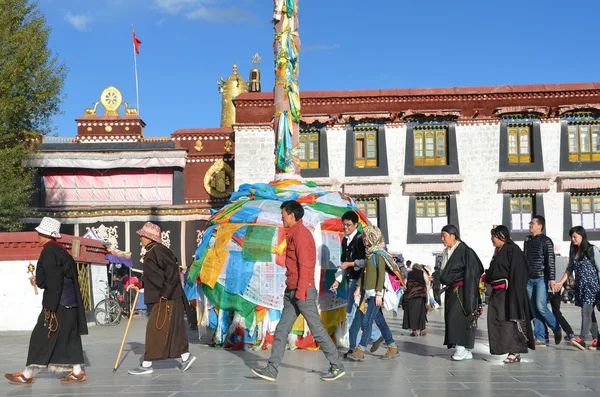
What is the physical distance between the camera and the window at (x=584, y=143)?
28.7 meters

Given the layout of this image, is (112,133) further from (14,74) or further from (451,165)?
(451,165)

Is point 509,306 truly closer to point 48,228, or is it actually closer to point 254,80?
point 48,228

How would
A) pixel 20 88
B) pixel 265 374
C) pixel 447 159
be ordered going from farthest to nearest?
pixel 447 159, pixel 20 88, pixel 265 374

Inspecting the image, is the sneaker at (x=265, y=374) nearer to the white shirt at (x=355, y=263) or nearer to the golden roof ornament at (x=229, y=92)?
the white shirt at (x=355, y=263)

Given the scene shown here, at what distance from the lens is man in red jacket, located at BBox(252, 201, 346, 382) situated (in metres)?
7.42

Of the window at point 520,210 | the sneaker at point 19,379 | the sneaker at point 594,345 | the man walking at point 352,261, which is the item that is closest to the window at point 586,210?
the window at point 520,210

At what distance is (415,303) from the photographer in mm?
13742

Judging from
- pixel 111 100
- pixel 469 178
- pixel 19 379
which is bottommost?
pixel 19 379

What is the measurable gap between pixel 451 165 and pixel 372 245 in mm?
20511

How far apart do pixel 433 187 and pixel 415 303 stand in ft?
50.8

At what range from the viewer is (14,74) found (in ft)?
73.0

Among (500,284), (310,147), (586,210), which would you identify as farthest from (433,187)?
(500,284)

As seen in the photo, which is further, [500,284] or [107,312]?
[107,312]

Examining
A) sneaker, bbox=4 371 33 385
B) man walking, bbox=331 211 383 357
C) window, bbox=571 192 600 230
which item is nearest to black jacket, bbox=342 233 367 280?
man walking, bbox=331 211 383 357
